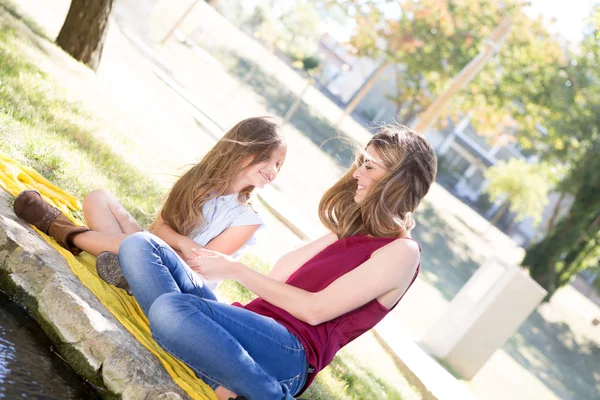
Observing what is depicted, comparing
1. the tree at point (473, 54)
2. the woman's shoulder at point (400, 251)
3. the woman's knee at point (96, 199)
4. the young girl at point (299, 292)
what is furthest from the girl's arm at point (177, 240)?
the tree at point (473, 54)

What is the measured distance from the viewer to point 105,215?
374 centimetres

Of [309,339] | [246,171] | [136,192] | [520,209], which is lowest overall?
[136,192]

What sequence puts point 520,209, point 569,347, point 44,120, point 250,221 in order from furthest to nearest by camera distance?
point 520,209
point 569,347
point 44,120
point 250,221

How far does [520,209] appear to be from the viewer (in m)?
25.3

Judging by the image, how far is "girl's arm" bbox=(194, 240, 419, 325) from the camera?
279 centimetres

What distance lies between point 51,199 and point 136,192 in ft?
6.52

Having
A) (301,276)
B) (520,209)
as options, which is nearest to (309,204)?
(301,276)

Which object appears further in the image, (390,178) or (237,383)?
(390,178)

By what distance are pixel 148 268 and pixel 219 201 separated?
3.78 feet

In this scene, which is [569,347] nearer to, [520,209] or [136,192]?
[520,209]

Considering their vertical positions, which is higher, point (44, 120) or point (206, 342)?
point (206, 342)

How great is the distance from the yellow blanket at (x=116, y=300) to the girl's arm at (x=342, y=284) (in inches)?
16.1

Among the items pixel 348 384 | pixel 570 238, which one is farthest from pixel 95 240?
pixel 570 238

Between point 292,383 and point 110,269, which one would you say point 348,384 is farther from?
point 110,269
